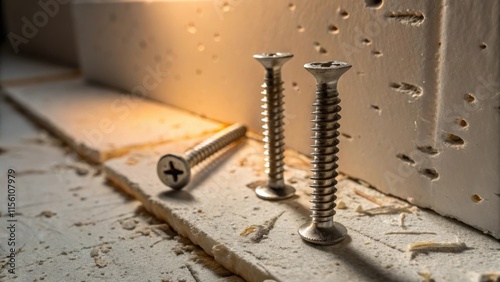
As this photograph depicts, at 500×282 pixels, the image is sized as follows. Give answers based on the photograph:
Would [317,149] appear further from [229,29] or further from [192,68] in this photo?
[192,68]

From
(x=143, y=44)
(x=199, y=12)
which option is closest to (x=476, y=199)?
(x=199, y=12)

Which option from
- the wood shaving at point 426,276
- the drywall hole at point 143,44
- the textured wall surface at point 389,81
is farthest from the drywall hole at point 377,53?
the drywall hole at point 143,44

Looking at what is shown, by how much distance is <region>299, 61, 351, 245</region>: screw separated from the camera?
3.13 ft

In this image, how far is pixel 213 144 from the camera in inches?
56.1

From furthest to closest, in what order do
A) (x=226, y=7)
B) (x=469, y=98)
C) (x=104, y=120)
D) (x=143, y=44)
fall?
(x=143, y=44) < (x=104, y=120) < (x=226, y=7) < (x=469, y=98)

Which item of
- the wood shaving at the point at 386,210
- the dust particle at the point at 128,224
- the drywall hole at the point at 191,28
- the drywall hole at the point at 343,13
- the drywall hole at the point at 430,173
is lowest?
the dust particle at the point at 128,224

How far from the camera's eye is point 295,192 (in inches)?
48.8

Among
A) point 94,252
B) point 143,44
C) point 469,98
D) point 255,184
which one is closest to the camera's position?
point 469,98

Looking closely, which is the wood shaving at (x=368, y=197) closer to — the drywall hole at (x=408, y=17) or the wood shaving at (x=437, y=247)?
the wood shaving at (x=437, y=247)

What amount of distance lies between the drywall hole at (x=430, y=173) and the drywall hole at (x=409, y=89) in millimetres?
148

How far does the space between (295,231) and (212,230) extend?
162 mm

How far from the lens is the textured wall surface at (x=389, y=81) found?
959 mm

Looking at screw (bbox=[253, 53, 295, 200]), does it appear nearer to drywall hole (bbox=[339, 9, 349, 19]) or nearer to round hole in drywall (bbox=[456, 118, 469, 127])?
drywall hole (bbox=[339, 9, 349, 19])

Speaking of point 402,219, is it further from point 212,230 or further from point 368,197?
point 212,230
